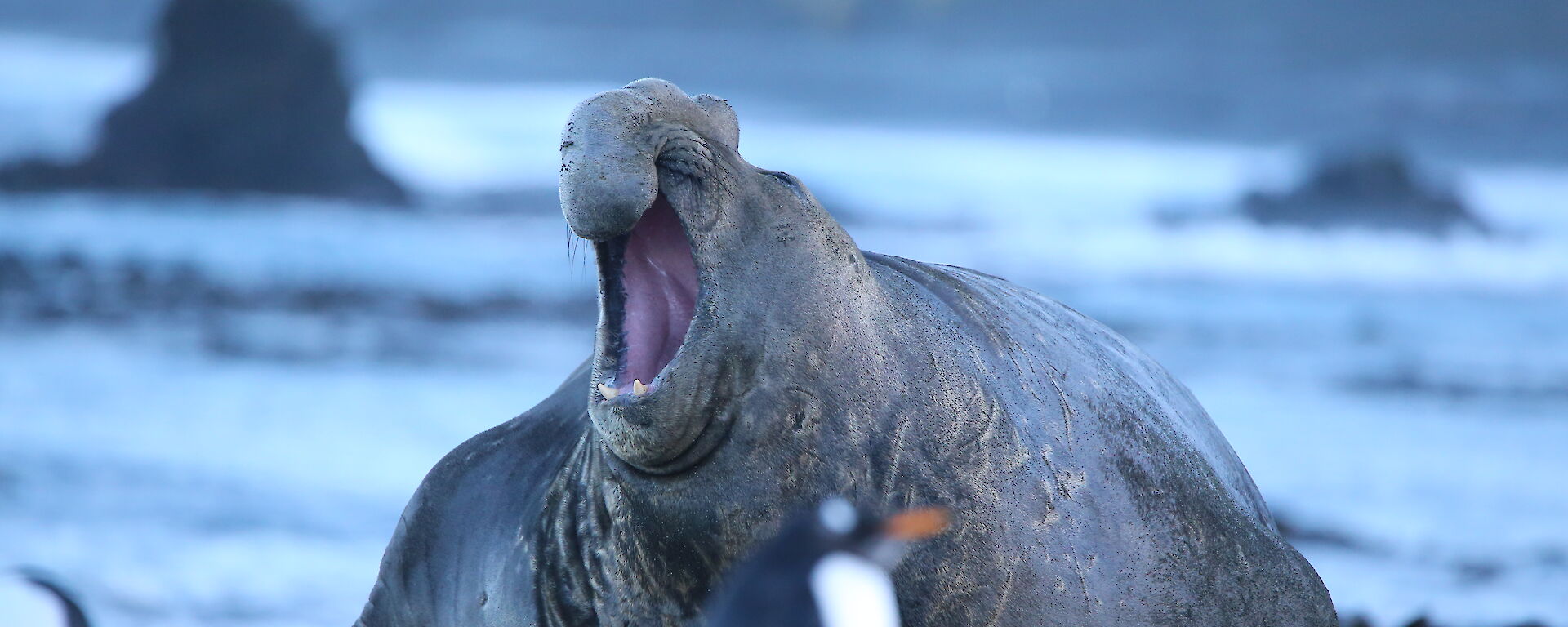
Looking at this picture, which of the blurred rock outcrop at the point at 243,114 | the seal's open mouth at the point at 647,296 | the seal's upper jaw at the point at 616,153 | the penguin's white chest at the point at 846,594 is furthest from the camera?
the blurred rock outcrop at the point at 243,114

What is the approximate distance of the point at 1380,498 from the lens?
7137 millimetres

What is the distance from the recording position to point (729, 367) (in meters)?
2.01

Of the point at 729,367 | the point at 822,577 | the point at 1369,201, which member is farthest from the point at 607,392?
the point at 1369,201

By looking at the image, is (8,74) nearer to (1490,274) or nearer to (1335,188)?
(1335,188)

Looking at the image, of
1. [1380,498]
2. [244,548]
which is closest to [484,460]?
[244,548]

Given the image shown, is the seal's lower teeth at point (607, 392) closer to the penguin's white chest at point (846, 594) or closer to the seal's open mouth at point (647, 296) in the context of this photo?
the seal's open mouth at point (647, 296)

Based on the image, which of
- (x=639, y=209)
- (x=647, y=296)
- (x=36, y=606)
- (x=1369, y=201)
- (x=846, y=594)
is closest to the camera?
(x=846, y=594)

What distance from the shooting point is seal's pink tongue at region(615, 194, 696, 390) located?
2.09 metres

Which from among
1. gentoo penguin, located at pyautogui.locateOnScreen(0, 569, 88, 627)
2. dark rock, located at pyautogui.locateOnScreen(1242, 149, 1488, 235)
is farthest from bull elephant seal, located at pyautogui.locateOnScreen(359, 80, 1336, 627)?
dark rock, located at pyautogui.locateOnScreen(1242, 149, 1488, 235)

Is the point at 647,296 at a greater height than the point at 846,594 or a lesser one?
greater

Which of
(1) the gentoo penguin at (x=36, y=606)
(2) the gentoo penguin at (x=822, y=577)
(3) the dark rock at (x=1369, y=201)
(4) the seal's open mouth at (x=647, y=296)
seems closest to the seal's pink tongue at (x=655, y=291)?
(4) the seal's open mouth at (x=647, y=296)

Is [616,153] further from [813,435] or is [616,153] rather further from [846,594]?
[846,594]

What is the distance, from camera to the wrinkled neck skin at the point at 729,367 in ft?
6.56

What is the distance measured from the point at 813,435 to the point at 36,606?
7.65 feet
